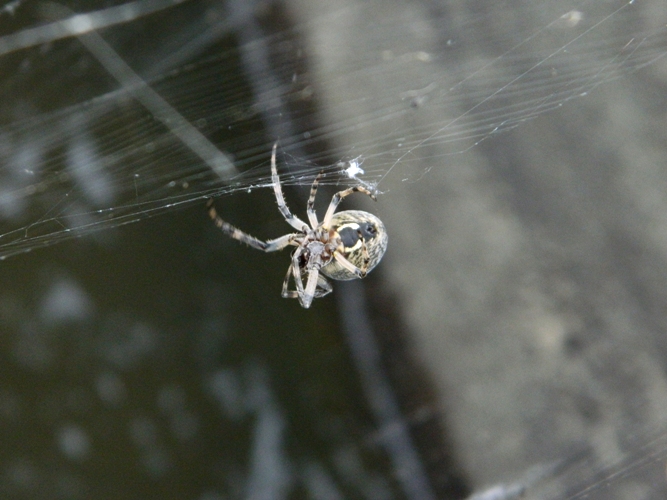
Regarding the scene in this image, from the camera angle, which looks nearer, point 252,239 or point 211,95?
point 252,239

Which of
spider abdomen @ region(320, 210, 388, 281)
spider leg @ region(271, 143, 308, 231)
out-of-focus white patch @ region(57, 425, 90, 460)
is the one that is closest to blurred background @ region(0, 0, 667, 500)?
out-of-focus white patch @ region(57, 425, 90, 460)

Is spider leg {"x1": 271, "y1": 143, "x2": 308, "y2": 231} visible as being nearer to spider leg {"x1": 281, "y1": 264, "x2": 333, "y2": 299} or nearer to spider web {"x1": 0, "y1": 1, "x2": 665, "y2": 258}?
spider leg {"x1": 281, "y1": 264, "x2": 333, "y2": 299}

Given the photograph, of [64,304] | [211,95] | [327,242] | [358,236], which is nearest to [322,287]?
[327,242]

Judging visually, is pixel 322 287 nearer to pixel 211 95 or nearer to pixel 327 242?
pixel 327 242

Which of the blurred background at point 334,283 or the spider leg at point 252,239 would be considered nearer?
the spider leg at point 252,239

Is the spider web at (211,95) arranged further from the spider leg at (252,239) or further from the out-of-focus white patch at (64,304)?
the out-of-focus white patch at (64,304)

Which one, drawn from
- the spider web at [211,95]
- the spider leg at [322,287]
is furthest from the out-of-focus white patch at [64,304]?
the spider leg at [322,287]

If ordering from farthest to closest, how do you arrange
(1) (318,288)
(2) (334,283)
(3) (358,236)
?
1. (2) (334,283)
2. (1) (318,288)
3. (3) (358,236)
